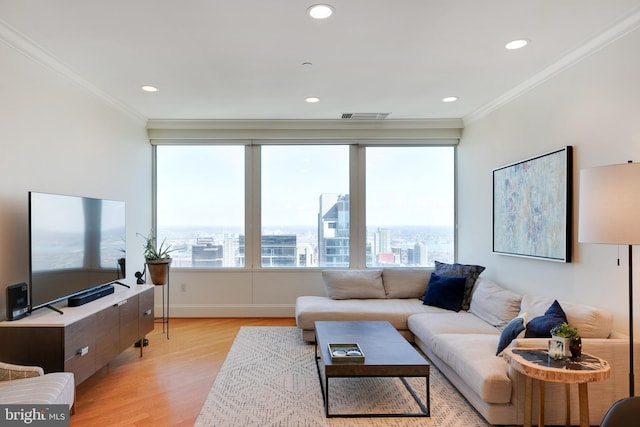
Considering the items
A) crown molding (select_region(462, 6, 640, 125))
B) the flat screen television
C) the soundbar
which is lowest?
the soundbar

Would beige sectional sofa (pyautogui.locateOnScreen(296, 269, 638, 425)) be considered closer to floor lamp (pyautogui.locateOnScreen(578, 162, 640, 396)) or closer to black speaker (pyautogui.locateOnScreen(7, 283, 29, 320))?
floor lamp (pyautogui.locateOnScreen(578, 162, 640, 396))

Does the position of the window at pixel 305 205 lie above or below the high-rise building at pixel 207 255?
above

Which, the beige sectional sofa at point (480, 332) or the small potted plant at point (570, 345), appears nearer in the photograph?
the small potted plant at point (570, 345)

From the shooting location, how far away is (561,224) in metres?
3.01

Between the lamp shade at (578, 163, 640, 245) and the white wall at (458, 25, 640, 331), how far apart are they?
674 mm

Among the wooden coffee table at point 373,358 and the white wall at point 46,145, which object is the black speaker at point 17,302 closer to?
the white wall at point 46,145

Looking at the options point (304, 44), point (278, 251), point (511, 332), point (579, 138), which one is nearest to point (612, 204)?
point (511, 332)

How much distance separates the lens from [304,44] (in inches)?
110

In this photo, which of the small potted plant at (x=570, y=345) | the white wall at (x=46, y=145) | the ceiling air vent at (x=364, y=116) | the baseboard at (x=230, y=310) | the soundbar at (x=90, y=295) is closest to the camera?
the small potted plant at (x=570, y=345)

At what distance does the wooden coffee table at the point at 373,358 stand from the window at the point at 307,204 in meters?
1.92

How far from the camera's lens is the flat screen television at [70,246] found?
8.50 feet

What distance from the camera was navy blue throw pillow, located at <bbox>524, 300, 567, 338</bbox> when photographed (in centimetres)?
247

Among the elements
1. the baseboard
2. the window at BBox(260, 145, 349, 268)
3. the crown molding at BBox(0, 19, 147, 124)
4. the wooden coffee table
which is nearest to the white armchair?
the wooden coffee table

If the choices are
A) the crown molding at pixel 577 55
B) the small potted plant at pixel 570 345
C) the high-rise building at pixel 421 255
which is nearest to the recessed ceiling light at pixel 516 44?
the crown molding at pixel 577 55
